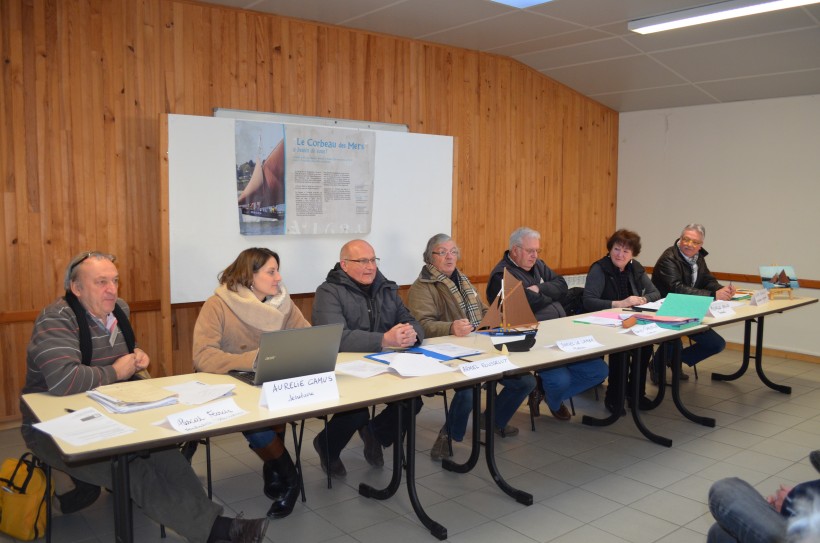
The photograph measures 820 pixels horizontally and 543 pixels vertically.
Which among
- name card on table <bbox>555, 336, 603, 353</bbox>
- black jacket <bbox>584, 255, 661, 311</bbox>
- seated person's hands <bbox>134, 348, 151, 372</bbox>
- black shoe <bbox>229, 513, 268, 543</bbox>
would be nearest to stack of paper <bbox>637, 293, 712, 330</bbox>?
black jacket <bbox>584, 255, 661, 311</bbox>

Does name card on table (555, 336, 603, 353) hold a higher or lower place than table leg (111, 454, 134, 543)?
higher

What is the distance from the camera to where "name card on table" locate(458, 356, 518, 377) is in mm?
2793

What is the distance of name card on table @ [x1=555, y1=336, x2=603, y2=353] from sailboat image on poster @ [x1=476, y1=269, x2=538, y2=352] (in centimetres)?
14

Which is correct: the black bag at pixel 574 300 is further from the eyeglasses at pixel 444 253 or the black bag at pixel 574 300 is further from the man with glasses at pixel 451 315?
the eyeglasses at pixel 444 253

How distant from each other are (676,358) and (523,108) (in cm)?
291

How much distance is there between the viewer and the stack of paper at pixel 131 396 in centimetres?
226

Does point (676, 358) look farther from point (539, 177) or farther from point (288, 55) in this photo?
point (288, 55)

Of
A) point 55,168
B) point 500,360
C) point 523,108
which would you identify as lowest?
point 500,360

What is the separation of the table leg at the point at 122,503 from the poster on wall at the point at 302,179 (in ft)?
8.17

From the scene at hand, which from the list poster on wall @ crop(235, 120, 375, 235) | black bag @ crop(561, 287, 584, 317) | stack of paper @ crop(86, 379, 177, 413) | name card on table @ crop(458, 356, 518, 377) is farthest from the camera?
black bag @ crop(561, 287, 584, 317)

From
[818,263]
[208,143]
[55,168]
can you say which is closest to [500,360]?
[208,143]

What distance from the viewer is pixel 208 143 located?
13.9 ft

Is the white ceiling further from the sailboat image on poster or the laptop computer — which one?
the laptop computer

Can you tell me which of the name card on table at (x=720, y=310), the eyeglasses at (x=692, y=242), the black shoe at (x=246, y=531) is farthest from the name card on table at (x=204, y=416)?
the eyeglasses at (x=692, y=242)
